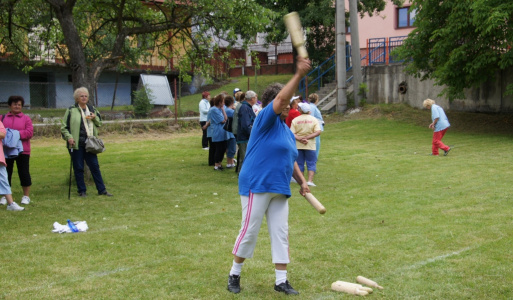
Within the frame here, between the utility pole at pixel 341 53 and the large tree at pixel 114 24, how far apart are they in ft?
37.4

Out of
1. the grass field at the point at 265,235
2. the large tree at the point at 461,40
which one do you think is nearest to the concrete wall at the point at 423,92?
the large tree at the point at 461,40

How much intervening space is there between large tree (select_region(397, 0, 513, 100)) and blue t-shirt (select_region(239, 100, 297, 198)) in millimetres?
14208

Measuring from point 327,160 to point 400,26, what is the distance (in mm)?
25180

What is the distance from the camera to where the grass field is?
503 cm

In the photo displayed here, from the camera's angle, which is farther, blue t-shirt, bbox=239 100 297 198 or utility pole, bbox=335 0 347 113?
utility pole, bbox=335 0 347 113

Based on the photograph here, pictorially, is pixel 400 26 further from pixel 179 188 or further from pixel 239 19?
pixel 179 188

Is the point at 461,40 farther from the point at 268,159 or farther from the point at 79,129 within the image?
the point at 268,159

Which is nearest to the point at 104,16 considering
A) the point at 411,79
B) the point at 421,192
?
the point at 421,192

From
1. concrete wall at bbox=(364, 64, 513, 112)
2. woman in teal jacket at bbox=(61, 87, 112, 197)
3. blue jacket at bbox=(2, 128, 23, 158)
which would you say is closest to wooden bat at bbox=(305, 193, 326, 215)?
woman in teal jacket at bbox=(61, 87, 112, 197)

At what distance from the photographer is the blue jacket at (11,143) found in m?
8.69

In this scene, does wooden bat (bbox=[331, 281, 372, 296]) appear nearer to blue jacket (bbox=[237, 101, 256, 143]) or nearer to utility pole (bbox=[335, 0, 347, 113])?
blue jacket (bbox=[237, 101, 256, 143])

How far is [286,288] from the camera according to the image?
189 inches

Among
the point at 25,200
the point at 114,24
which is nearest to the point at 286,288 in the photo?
the point at 25,200

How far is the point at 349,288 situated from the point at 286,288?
560 mm
